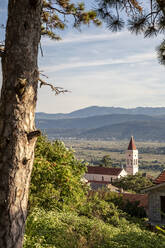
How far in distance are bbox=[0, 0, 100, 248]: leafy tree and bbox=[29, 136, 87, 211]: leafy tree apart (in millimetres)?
3821

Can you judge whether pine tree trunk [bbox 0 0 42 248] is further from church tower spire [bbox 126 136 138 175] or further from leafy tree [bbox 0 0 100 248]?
church tower spire [bbox 126 136 138 175]

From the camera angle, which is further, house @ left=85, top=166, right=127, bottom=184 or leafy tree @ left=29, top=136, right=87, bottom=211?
house @ left=85, top=166, right=127, bottom=184

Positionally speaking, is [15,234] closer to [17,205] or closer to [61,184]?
[17,205]

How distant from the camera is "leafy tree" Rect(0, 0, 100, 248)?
2.84 metres

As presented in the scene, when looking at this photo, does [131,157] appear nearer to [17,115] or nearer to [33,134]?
[33,134]

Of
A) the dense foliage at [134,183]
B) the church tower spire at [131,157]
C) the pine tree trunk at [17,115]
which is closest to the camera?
the pine tree trunk at [17,115]

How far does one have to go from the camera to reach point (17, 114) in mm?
3020

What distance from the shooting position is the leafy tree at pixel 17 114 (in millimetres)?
2842

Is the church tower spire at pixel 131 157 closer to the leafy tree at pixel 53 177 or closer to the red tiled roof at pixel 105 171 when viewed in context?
the red tiled roof at pixel 105 171

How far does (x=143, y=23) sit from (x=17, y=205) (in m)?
4.86

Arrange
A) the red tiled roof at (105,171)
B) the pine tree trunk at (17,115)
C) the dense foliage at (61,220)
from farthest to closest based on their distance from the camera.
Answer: the red tiled roof at (105,171) < the dense foliage at (61,220) < the pine tree trunk at (17,115)

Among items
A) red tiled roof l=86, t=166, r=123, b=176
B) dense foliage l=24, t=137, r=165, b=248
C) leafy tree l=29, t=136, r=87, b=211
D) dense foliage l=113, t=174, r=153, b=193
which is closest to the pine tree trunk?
dense foliage l=24, t=137, r=165, b=248

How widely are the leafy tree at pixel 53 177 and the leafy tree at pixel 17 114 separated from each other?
3.82 m

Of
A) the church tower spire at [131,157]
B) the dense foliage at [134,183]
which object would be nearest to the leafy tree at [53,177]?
the dense foliage at [134,183]
